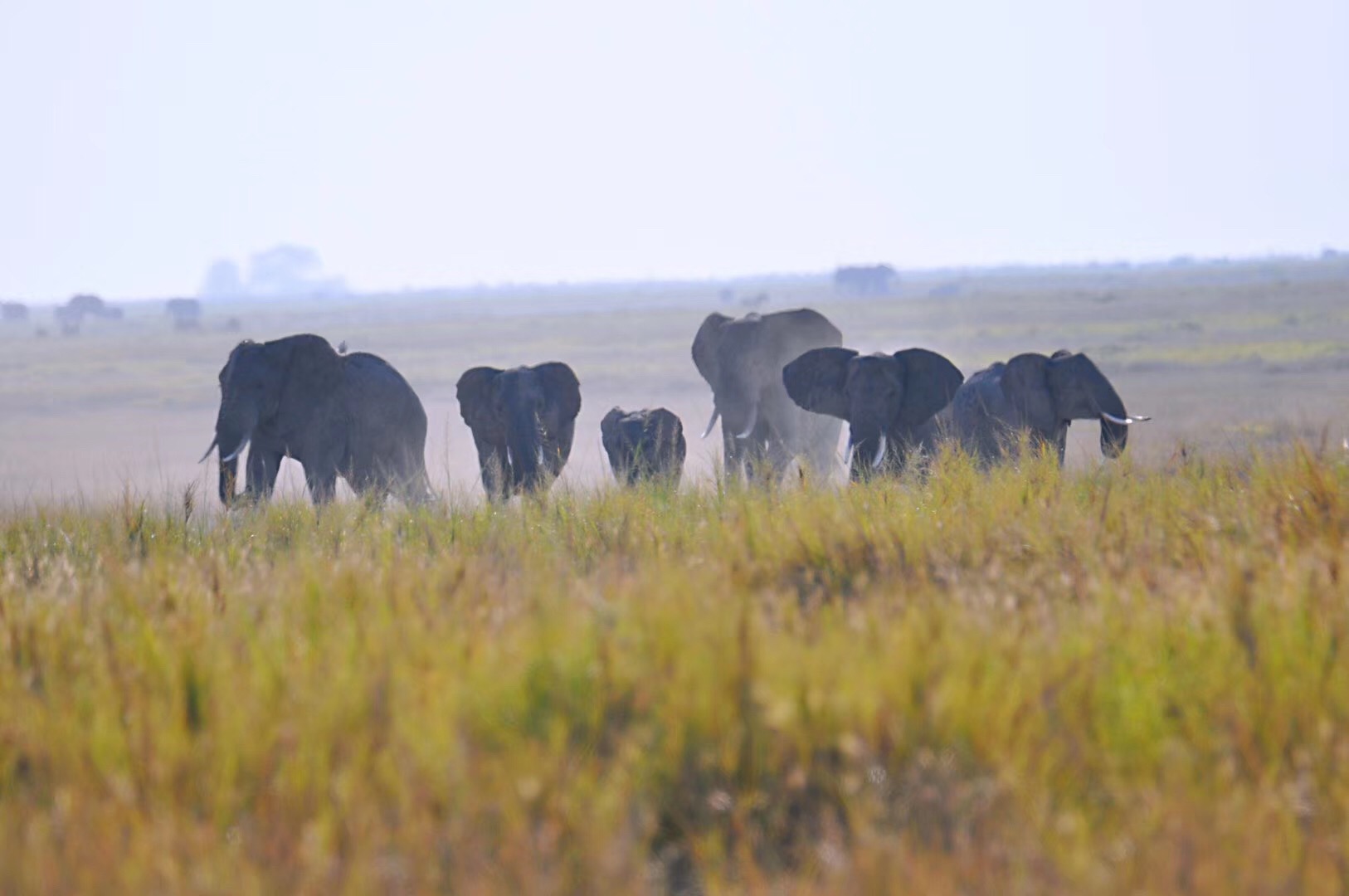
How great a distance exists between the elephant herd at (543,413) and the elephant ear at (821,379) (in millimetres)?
12

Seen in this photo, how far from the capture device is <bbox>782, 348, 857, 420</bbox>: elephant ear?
12469 millimetres

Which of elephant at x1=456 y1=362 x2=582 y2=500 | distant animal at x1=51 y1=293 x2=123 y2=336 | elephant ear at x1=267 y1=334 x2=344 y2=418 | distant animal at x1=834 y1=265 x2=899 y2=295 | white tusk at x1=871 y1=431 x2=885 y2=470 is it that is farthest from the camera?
distant animal at x1=834 y1=265 x2=899 y2=295

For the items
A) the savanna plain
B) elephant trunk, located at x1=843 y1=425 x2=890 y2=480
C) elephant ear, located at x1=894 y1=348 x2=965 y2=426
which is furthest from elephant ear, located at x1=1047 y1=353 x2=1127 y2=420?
the savanna plain

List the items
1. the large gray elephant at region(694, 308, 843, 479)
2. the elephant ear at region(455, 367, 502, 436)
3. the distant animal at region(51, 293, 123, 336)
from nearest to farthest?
the elephant ear at region(455, 367, 502, 436) → the large gray elephant at region(694, 308, 843, 479) → the distant animal at region(51, 293, 123, 336)

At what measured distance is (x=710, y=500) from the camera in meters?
8.27

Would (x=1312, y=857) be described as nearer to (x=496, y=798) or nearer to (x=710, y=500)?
(x=496, y=798)

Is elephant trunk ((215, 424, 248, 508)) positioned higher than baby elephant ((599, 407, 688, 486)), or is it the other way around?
elephant trunk ((215, 424, 248, 508))

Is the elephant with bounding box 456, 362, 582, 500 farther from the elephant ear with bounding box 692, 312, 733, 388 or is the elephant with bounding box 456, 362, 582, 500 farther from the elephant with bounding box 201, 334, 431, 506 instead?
the elephant ear with bounding box 692, 312, 733, 388

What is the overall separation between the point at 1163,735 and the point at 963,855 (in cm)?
86

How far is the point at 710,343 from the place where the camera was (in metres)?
15.8

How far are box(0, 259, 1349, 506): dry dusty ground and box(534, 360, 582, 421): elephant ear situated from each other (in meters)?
1.14

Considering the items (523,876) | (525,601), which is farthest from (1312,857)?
(525,601)

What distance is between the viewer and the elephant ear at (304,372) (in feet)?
40.2

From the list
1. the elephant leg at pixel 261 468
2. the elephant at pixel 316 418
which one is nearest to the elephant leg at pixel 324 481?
the elephant at pixel 316 418
